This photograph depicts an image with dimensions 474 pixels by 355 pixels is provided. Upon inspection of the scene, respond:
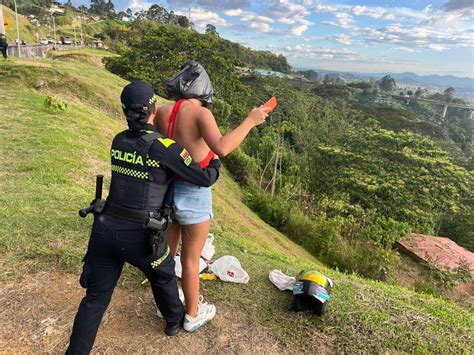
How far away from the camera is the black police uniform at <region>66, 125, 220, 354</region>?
6.66ft

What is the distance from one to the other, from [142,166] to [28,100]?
9906 millimetres

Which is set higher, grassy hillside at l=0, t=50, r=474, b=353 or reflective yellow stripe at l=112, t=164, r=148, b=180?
reflective yellow stripe at l=112, t=164, r=148, b=180

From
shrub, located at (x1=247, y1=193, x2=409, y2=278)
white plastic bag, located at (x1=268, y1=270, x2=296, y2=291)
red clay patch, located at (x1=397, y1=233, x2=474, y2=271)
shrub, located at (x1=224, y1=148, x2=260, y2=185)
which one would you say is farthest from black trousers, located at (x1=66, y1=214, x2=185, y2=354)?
shrub, located at (x1=224, y1=148, x2=260, y2=185)

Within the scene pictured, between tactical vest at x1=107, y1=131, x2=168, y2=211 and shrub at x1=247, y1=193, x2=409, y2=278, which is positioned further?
shrub at x1=247, y1=193, x2=409, y2=278

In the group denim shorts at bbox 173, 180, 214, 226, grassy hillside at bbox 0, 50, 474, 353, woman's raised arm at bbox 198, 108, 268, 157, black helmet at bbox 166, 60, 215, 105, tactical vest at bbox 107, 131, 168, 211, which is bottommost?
grassy hillside at bbox 0, 50, 474, 353

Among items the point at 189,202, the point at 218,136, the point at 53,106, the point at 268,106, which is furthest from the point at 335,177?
Answer: the point at 218,136

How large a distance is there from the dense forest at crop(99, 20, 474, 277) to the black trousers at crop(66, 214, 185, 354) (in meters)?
8.18

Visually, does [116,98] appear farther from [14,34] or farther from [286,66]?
[286,66]

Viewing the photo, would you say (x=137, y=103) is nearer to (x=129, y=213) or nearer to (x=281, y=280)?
(x=129, y=213)

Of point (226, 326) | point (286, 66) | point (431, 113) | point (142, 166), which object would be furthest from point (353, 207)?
point (286, 66)

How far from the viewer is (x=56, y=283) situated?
10.3 ft

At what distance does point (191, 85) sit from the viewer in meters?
2.25

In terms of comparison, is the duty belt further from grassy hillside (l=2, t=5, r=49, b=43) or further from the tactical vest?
grassy hillside (l=2, t=5, r=49, b=43)

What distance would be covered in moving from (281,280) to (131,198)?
197 centimetres
